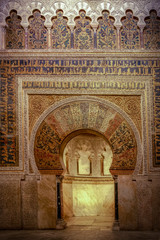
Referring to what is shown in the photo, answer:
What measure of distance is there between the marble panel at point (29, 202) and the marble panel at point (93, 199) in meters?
2.74

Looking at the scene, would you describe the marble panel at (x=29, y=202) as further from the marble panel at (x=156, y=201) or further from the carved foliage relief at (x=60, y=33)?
the carved foliage relief at (x=60, y=33)

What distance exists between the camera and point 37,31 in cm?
859

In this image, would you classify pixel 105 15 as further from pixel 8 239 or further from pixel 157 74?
pixel 8 239

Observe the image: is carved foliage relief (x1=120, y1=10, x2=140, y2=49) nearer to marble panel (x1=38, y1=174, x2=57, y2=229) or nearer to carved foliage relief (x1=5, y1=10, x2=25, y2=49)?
carved foliage relief (x1=5, y1=10, x2=25, y2=49)

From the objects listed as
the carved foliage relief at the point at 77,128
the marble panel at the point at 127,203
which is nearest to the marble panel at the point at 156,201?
the marble panel at the point at 127,203

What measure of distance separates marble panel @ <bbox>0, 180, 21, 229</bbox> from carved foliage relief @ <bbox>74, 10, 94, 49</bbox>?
10.7ft

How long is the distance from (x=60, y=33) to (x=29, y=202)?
148 inches

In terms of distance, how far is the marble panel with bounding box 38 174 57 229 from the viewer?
8039 mm

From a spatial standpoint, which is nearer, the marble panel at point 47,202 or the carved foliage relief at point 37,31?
the marble panel at point 47,202

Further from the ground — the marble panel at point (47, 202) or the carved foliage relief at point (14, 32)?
the carved foliage relief at point (14, 32)

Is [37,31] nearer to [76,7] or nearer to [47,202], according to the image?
[76,7]

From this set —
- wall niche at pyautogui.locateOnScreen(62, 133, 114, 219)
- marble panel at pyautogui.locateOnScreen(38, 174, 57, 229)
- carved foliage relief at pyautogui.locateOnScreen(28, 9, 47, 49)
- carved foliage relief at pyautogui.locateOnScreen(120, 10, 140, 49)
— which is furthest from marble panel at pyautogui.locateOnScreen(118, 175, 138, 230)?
carved foliage relief at pyautogui.locateOnScreen(28, 9, 47, 49)

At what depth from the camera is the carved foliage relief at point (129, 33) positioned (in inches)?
336

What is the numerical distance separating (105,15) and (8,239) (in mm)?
5175
